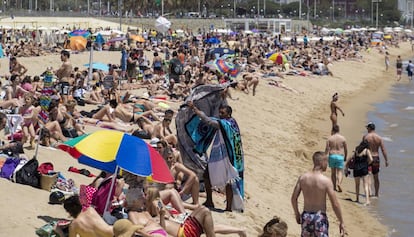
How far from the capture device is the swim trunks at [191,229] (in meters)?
7.90

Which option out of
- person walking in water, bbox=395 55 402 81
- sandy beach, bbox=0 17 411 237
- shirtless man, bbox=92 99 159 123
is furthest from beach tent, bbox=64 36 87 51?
person walking in water, bbox=395 55 402 81

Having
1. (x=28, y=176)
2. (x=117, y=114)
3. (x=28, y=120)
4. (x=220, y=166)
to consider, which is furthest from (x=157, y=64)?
(x=28, y=176)

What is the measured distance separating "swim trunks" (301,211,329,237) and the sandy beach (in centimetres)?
200

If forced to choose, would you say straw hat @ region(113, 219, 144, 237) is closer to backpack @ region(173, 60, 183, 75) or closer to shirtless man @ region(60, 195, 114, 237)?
→ shirtless man @ region(60, 195, 114, 237)

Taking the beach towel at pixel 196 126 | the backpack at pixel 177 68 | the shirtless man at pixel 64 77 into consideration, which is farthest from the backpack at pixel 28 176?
the backpack at pixel 177 68

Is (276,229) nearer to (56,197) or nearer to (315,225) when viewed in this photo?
(315,225)

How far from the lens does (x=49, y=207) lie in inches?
353

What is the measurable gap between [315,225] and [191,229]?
3.88 ft

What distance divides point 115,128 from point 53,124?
2.24 meters

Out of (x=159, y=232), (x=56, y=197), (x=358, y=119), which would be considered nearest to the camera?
(x=159, y=232)

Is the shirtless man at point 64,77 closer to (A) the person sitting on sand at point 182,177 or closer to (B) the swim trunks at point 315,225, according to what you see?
(A) the person sitting on sand at point 182,177

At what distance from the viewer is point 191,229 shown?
312 inches

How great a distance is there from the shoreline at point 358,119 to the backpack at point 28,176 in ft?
14.7

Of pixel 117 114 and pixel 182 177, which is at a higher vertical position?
pixel 117 114
